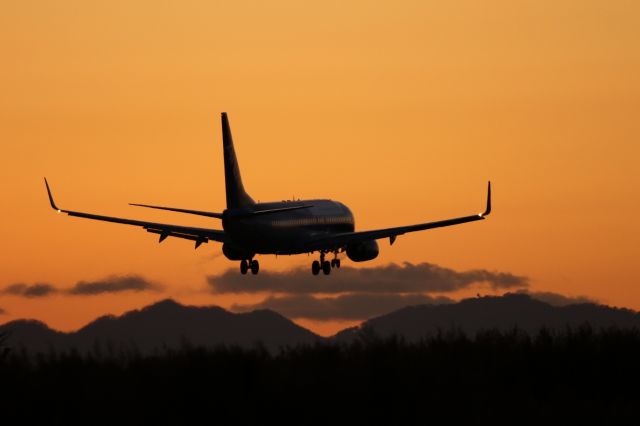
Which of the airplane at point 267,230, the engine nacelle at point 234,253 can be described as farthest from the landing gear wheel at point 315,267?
the engine nacelle at point 234,253

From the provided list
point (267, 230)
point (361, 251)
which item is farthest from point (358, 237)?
point (267, 230)

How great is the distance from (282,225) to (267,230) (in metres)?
2.81

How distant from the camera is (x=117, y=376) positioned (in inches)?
2210

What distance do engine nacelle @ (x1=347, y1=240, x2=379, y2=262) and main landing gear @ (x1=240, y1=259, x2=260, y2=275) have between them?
28.6 feet

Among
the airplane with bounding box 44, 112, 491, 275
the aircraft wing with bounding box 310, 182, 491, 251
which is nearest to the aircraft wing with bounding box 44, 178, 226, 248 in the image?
the airplane with bounding box 44, 112, 491, 275

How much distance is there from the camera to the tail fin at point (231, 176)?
102688 millimetres

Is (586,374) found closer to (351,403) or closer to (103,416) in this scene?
(351,403)

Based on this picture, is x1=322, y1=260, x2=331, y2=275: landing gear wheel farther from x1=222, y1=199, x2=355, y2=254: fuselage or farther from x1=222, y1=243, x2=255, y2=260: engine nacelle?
x1=222, y1=243, x2=255, y2=260: engine nacelle

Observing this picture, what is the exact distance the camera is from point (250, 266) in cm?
10556

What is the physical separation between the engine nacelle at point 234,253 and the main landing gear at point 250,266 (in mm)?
382

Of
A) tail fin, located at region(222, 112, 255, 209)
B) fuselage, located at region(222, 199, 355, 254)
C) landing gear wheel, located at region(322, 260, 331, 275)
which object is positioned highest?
tail fin, located at region(222, 112, 255, 209)

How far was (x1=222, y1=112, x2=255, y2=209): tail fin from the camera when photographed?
337 feet

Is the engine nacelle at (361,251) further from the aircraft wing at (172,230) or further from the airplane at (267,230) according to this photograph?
the aircraft wing at (172,230)

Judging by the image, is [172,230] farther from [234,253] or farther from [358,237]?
[358,237]
